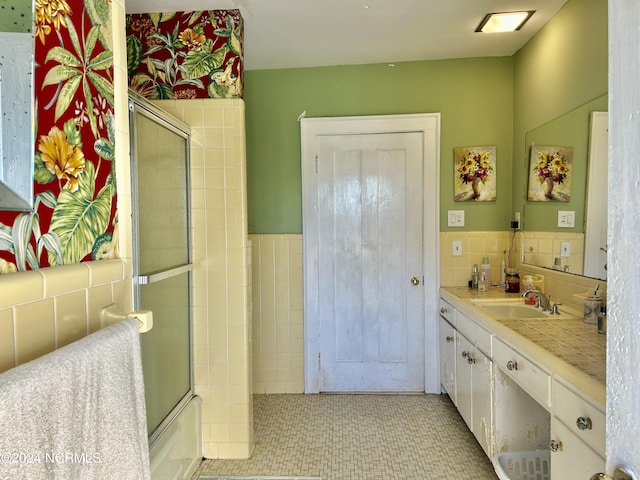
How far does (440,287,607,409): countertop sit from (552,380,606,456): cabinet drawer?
0.13 ft

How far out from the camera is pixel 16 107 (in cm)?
70

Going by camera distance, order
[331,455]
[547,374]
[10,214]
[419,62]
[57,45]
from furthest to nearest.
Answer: [419,62] < [331,455] < [547,374] < [57,45] < [10,214]

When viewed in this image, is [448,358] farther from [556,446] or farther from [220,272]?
[220,272]

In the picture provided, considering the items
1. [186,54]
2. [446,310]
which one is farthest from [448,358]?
[186,54]

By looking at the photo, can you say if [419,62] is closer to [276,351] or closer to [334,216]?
[334,216]

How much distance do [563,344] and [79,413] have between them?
1.61 metres

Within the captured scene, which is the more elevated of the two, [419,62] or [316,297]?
[419,62]

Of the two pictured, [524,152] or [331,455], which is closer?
[331,455]

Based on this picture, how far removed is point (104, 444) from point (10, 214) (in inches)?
18.3

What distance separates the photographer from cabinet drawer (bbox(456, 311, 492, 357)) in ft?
6.38

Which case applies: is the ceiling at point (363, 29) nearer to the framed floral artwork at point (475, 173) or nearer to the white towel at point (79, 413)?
the framed floral artwork at point (475, 173)

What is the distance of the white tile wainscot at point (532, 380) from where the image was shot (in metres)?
1.18

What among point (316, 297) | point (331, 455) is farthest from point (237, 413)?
point (316, 297)

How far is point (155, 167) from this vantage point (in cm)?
173
